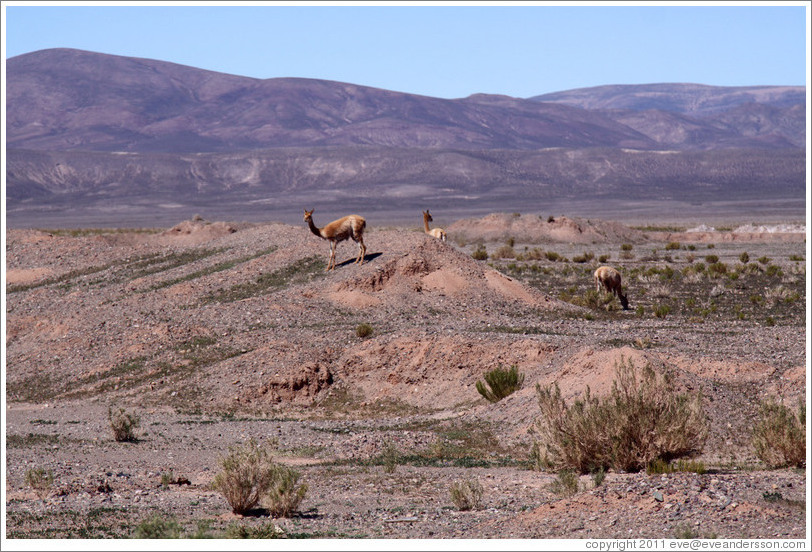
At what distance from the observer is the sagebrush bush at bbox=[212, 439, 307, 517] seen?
9.73m

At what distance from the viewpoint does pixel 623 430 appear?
35.1 feet

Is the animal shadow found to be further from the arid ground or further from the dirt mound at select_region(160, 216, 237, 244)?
the dirt mound at select_region(160, 216, 237, 244)

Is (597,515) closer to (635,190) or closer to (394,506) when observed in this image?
(394,506)

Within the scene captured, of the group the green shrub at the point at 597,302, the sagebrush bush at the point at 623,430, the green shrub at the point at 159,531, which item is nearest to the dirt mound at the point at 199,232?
the green shrub at the point at 597,302

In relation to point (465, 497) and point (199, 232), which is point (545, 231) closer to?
point (199, 232)

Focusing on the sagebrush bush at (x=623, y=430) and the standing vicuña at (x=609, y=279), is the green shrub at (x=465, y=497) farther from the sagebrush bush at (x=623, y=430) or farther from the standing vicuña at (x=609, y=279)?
the standing vicuña at (x=609, y=279)

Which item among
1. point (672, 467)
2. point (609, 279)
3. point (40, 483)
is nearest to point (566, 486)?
point (672, 467)

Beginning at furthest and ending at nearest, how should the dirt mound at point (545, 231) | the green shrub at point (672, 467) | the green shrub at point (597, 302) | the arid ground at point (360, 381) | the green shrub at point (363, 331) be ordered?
the dirt mound at point (545, 231) → the green shrub at point (597, 302) → the green shrub at point (363, 331) → the green shrub at point (672, 467) → the arid ground at point (360, 381)

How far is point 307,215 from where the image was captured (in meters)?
25.7

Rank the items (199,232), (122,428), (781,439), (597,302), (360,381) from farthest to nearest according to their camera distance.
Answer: (199,232)
(597,302)
(360,381)
(122,428)
(781,439)

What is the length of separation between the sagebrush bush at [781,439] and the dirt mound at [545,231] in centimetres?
4547

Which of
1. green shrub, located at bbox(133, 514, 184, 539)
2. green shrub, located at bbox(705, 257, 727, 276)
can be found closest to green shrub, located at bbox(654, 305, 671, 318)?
green shrub, located at bbox(705, 257, 727, 276)

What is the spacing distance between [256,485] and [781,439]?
18.6ft

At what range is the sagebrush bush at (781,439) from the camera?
36.2 ft
